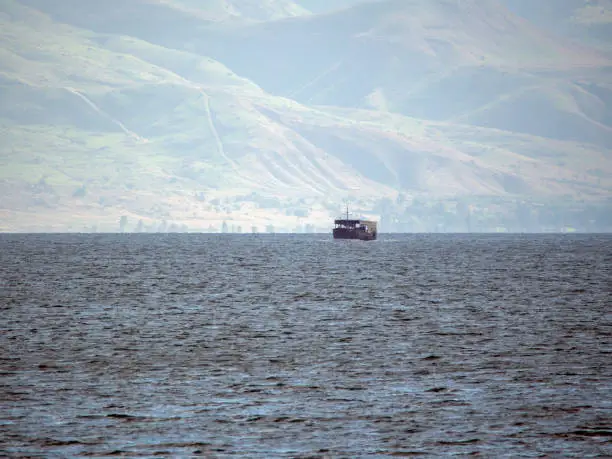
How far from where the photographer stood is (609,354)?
5603 centimetres

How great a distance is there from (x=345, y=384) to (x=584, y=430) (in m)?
12.1

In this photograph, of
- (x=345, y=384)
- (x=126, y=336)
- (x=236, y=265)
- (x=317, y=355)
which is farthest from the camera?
(x=236, y=265)

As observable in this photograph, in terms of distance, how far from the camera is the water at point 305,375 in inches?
1406

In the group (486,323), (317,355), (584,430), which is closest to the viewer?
(584,430)

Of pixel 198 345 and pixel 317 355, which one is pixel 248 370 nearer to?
pixel 317 355

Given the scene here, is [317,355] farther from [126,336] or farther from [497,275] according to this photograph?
[497,275]

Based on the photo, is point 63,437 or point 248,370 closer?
point 63,437

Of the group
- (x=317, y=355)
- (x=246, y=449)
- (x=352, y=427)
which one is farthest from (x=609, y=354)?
(x=246, y=449)

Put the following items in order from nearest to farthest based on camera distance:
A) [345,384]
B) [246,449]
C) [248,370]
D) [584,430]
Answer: [246,449], [584,430], [345,384], [248,370]

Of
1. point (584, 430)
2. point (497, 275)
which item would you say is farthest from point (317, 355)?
point (497, 275)

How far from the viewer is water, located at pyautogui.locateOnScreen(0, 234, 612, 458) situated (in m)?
35.7

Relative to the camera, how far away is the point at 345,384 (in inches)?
1817

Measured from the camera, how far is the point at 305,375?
48.7 metres

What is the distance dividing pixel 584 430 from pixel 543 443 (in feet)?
8.62
